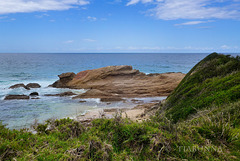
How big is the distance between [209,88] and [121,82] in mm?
22738

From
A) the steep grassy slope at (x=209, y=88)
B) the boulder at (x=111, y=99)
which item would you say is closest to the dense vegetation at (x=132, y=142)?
the steep grassy slope at (x=209, y=88)

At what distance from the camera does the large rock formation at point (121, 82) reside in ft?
93.1

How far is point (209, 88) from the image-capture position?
10.3m

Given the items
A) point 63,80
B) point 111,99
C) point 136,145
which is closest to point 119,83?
point 111,99

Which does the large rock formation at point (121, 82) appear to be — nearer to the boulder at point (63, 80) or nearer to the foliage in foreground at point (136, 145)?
the boulder at point (63, 80)

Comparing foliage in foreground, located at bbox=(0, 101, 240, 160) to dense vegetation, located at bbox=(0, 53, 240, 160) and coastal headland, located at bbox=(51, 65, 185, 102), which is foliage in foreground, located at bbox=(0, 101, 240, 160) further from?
coastal headland, located at bbox=(51, 65, 185, 102)

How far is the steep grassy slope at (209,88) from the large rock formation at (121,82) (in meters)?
14.4

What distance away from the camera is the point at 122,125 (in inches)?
218

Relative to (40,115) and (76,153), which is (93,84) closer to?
(40,115)

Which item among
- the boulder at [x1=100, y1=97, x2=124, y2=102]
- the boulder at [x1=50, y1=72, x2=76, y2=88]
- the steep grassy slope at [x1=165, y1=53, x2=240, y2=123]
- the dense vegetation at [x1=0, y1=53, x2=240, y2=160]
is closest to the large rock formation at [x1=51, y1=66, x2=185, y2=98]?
the boulder at [x1=50, y1=72, x2=76, y2=88]

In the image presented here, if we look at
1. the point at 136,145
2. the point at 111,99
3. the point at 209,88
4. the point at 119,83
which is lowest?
the point at 111,99

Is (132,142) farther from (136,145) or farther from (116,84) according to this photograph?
(116,84)

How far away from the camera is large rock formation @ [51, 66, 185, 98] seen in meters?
28.4

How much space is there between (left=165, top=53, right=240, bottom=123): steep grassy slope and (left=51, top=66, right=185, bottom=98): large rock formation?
14364 mm
